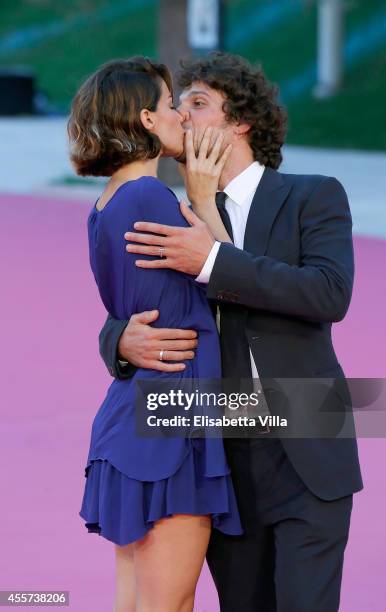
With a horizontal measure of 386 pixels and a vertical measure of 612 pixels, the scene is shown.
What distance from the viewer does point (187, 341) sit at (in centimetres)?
316

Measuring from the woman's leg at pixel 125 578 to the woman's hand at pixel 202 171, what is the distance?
94 cm

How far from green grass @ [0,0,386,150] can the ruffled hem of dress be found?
16203 mm

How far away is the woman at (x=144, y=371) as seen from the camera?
3.12 m

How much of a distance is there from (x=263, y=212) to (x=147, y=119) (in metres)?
0.41

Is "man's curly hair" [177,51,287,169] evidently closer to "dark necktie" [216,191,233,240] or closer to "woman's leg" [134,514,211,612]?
"dark necktie" [216,191,233,240]

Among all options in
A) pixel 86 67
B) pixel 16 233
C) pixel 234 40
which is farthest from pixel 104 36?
pixel 16 233

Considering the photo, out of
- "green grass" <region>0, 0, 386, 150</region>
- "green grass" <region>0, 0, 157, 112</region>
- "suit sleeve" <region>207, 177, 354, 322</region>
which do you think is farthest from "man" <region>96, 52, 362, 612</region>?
"green grass" <region>0, 0, 157, 112</region>

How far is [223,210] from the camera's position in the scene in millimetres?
3441

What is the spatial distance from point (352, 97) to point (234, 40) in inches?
280

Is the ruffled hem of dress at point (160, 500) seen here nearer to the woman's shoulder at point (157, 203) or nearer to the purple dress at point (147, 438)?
the purple dress at point (147, 438)

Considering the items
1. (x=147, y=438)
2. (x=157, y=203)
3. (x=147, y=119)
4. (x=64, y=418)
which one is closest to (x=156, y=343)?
(x=147, y=438)

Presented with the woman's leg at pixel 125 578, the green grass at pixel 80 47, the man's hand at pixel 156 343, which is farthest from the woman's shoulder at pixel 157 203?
the green grass at pixel 80 47

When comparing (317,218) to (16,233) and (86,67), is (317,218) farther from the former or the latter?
(86,67)

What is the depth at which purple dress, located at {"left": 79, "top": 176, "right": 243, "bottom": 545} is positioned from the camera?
3111 mm
